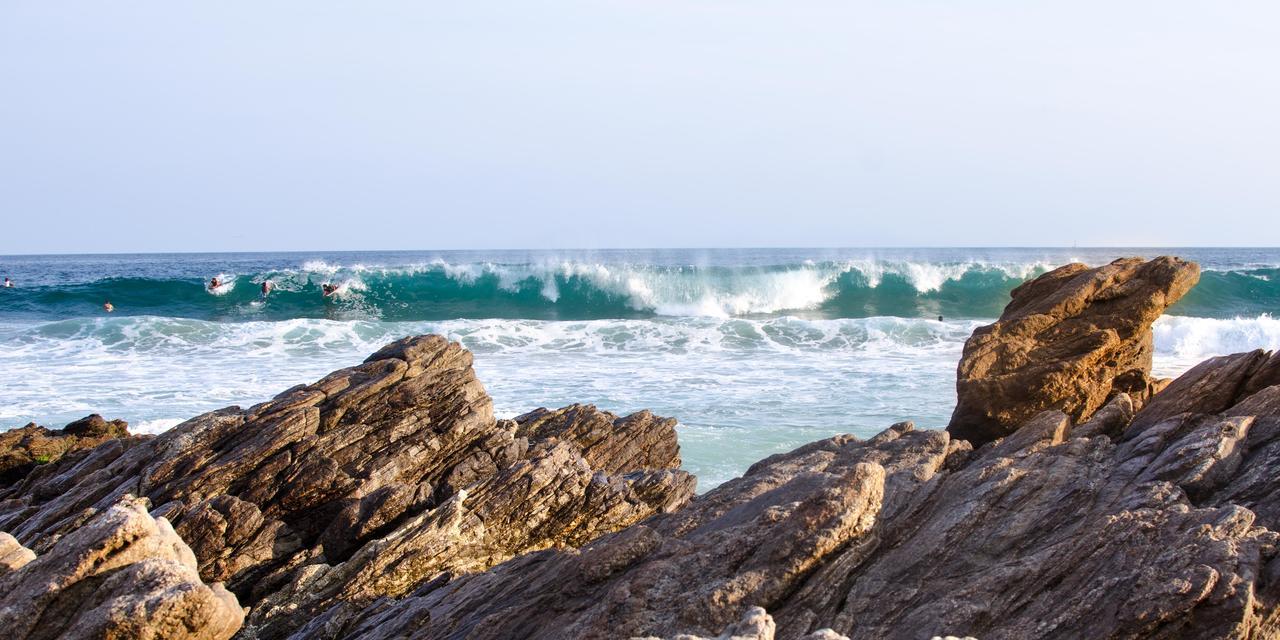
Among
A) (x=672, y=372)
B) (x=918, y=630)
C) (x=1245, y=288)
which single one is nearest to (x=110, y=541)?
(x=918, y=630)

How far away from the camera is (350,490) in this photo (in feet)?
32.8

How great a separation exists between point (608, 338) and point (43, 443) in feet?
65.5

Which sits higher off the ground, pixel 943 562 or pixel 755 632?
pixel 755 632

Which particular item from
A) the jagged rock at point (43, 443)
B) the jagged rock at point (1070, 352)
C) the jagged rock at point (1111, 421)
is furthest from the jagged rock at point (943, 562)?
the jagged rock at point (43, 443)

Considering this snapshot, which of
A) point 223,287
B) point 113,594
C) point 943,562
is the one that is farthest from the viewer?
point 223,287

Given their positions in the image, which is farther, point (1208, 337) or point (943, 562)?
point (1208, 337)

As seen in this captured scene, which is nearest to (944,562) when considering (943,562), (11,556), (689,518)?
(943,562)

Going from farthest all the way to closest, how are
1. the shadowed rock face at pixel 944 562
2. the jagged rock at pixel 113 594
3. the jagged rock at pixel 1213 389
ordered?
1. the jagged rock at pixel 1213 389
2. the jagged rock at pixel 113 594
3. the shadowed rock face at pixel 944 562

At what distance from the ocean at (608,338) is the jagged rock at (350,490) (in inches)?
153

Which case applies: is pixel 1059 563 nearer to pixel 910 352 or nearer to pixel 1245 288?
pixel 910 352

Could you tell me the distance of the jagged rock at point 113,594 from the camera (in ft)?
18.7

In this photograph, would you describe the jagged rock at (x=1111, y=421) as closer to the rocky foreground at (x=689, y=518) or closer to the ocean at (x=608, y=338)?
the rocky foreground at (x=689, y=518)

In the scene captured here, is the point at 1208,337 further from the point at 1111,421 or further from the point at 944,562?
the point at 944,562

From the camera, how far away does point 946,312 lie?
147ft
